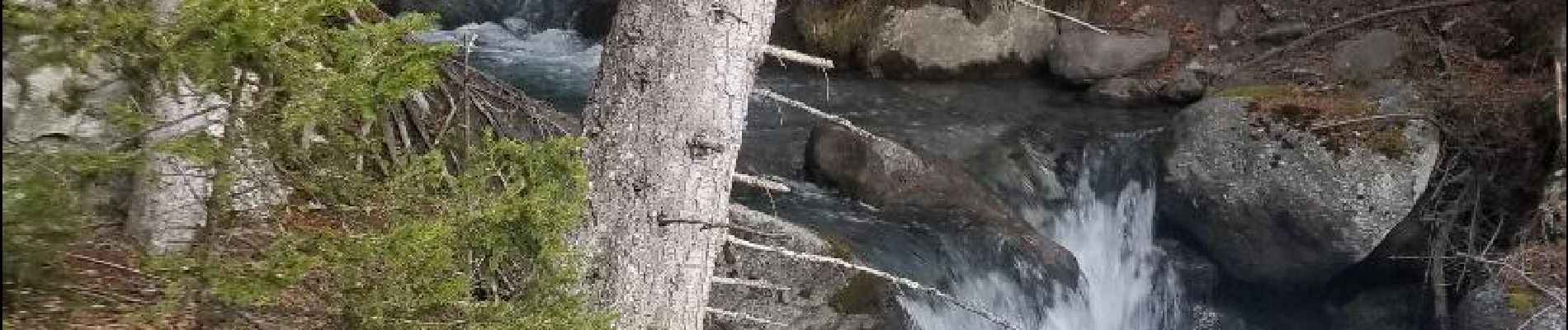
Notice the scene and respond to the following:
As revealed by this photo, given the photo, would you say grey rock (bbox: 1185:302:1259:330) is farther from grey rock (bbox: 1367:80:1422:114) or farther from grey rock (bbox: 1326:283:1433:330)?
grey rock (bbox: 1367:80:1422:114)

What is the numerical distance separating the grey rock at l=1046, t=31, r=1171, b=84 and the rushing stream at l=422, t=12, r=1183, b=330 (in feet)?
1.25

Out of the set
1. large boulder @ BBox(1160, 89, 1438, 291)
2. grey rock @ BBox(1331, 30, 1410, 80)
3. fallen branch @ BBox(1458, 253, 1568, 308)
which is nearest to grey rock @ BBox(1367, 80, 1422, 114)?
large boulder @ BBox(1160, 89, 1438, 291)

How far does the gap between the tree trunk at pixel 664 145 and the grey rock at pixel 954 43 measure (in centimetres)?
948

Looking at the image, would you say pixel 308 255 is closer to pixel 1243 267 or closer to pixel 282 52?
pixel 282 52

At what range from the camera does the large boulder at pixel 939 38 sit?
14164mm

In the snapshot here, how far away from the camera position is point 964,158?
10.9 metres

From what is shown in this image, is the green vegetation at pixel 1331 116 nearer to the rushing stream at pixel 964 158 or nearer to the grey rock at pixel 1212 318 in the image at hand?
the rushing stream at pixel 964 158

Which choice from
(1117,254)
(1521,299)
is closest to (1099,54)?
(1117,254)

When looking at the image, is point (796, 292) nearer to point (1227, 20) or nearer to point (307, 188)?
point (307, 188)

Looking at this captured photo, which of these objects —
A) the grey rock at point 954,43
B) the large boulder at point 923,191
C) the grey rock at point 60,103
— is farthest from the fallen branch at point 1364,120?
the grey rock at point 60,103

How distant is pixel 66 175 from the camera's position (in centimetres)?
302

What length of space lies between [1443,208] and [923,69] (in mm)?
5846

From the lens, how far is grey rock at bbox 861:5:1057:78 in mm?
14133

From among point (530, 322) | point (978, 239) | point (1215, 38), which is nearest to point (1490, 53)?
point (1215, 38)
